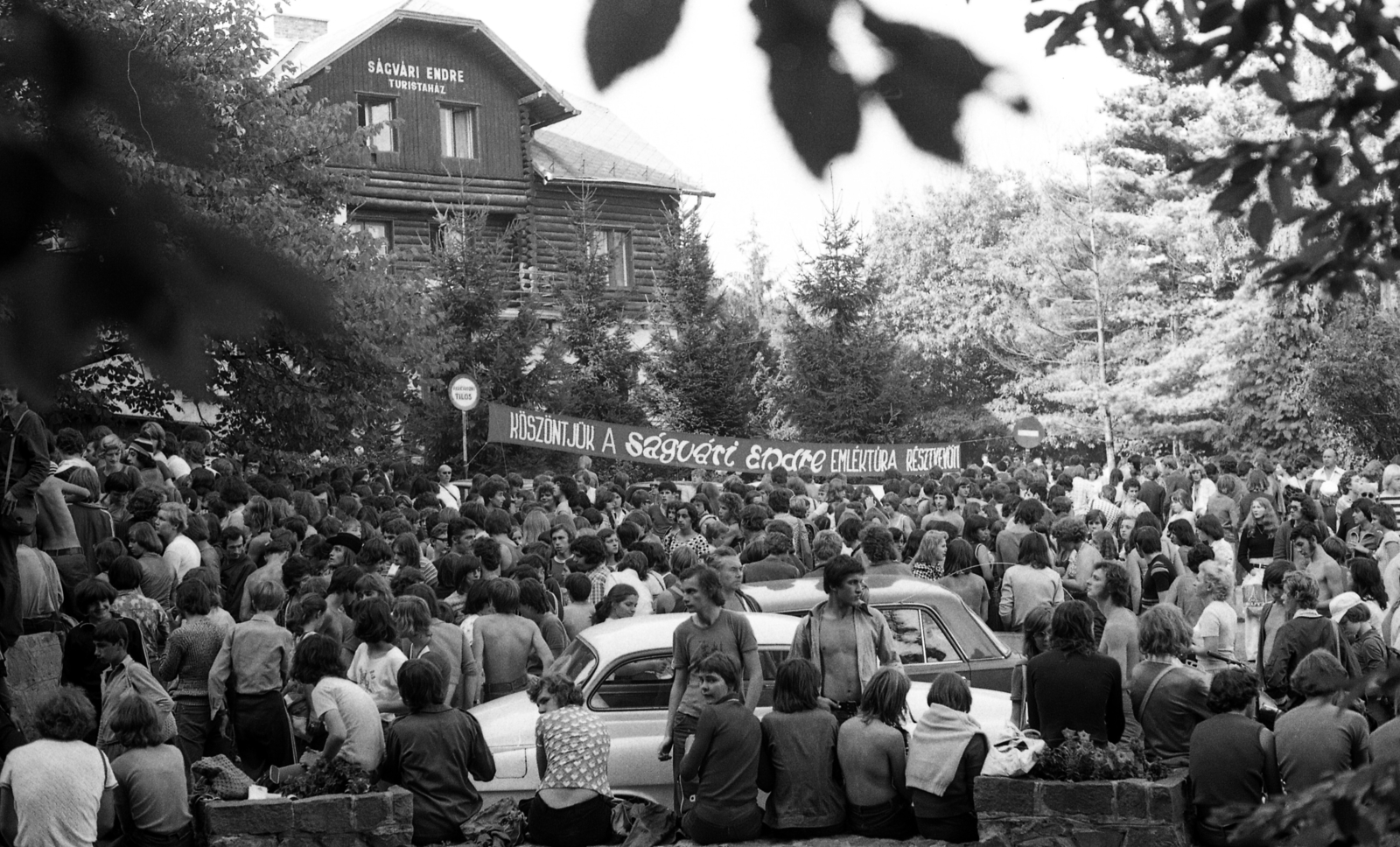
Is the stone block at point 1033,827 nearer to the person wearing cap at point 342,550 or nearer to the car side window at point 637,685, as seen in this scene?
the car side window at point 637,685

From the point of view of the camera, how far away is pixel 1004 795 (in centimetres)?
586

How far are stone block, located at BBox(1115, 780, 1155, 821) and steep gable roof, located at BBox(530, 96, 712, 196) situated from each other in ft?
15.7

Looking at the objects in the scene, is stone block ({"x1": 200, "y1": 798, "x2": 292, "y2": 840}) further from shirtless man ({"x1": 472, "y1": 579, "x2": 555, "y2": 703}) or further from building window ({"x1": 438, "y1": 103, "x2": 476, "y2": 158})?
building window ({"x1": 438, "y1": 103, "x2": 476, "y2": 158})

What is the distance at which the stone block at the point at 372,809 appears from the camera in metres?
5.96

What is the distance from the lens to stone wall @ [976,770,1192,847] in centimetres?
569

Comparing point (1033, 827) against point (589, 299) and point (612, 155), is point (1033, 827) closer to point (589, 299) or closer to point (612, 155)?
point (589, 299)

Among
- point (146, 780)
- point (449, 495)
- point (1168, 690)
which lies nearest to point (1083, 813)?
point (1168, 690)

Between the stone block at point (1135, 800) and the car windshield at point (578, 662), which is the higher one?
the car windshield at point (578, 662)

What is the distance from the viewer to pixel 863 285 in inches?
72.1

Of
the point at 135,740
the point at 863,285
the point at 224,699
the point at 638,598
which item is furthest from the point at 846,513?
the point at 863,285

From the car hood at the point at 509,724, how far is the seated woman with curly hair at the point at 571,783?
2.22 feet

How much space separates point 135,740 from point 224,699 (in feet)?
3.27

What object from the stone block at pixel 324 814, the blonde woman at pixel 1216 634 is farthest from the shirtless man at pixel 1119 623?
the stone block at pixel 324 814

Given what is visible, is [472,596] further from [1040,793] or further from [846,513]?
[846,513]
